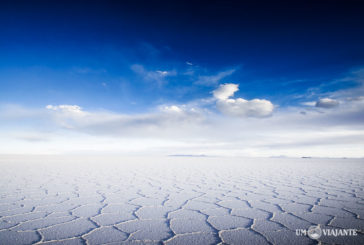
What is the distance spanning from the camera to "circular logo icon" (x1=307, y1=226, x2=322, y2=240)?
65.5 inches

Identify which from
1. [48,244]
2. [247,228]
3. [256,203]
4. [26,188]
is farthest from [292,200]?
[26,188]

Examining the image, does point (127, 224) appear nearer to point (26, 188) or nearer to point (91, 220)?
point (91, 220)

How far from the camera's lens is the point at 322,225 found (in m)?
1.89

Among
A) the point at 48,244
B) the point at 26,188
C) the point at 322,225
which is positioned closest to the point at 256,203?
the point at 322,225

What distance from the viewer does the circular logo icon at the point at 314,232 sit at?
1.66 meters

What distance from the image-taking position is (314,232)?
68.8 inches

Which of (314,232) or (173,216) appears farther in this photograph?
(173,216)

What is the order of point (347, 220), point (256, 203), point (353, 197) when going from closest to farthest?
point (347, 220) → point (256, 203) → point (353, 197)

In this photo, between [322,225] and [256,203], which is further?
[256,203]

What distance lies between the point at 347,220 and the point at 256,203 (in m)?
0.91

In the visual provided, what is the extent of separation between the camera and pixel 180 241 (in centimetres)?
158

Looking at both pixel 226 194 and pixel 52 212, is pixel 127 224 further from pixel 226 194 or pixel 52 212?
pixel 226 194

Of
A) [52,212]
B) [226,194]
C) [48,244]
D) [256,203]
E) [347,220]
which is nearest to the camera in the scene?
[48,244]

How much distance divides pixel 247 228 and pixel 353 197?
2162mm
